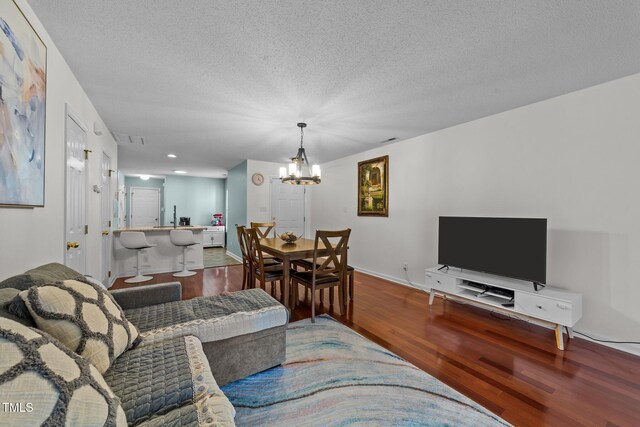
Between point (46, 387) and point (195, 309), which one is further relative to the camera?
point (195, 309)

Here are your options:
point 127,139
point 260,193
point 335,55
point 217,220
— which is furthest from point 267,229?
point 217,220

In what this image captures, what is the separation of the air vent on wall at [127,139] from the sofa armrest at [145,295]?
125 inches

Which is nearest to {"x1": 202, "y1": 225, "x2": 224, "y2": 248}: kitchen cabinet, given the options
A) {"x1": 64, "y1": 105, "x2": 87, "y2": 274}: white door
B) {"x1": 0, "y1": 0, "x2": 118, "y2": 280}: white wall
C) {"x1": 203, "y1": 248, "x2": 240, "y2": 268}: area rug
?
{"x1": 203, "y1": 248, "x2": 240, "y2": 268}: area rug

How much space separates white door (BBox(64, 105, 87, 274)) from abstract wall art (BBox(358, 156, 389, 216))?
13.2ft

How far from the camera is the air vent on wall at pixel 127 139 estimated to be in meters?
4.10

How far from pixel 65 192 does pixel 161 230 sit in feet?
10.4

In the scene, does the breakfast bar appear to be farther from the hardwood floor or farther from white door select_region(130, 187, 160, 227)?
white door select_region(130, 187, 160, 227)

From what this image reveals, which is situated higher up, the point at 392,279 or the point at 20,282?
the point at 20,282

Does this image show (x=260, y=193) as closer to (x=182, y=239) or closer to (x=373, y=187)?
(x=182, y=239)

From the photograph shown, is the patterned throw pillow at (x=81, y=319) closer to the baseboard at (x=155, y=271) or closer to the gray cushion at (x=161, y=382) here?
the gray cushion at (x=161, y=382)

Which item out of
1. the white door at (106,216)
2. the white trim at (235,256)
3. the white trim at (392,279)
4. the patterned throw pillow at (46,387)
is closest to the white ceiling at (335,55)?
the white door at (106,216)

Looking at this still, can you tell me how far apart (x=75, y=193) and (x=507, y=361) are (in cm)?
395

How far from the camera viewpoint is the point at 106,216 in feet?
12.6

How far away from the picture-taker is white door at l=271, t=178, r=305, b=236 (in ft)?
20.2
